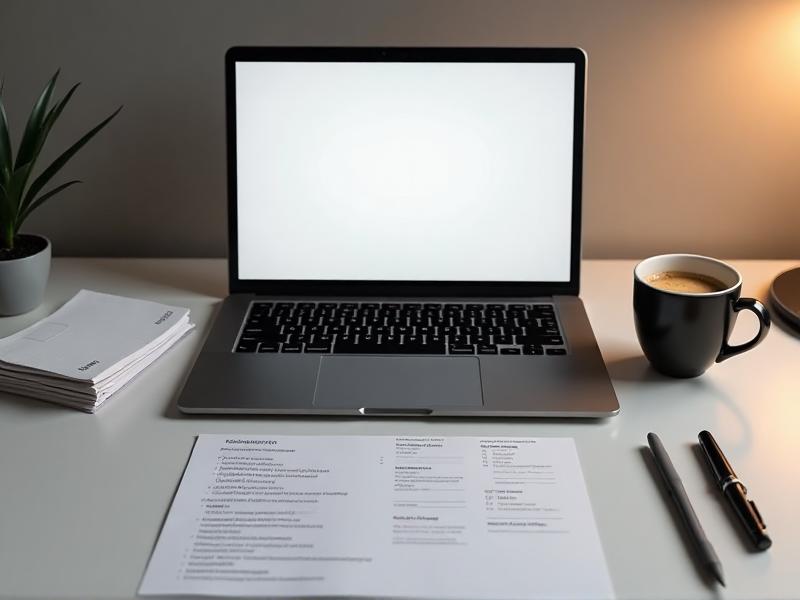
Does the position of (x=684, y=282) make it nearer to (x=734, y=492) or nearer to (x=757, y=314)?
(x=757, y=314)

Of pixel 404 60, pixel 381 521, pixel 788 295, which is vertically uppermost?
pixel 404 60

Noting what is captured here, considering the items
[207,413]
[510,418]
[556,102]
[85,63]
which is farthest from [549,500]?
[85,63]

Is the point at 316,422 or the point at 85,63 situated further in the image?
the point at 85,63

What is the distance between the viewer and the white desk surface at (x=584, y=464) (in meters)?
0.67

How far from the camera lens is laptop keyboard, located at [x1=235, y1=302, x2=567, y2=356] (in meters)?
0.96

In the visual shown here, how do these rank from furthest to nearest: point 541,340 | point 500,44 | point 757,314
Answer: point 500,44, point 541,340, point 757,314

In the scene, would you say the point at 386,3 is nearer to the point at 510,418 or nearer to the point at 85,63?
the point at 85,63

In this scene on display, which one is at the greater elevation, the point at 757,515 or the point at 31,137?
the point at 31,137

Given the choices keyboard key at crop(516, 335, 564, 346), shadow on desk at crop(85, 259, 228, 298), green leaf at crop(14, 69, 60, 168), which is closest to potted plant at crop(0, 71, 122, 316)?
green leaf at crop(14, 69, 60, 168)

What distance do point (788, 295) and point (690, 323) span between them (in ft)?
0.85

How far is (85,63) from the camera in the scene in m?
1.16

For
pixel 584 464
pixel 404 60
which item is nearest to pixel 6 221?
pixel 404 60

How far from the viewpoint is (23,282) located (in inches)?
41.3

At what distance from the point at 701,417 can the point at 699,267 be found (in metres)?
0.19
